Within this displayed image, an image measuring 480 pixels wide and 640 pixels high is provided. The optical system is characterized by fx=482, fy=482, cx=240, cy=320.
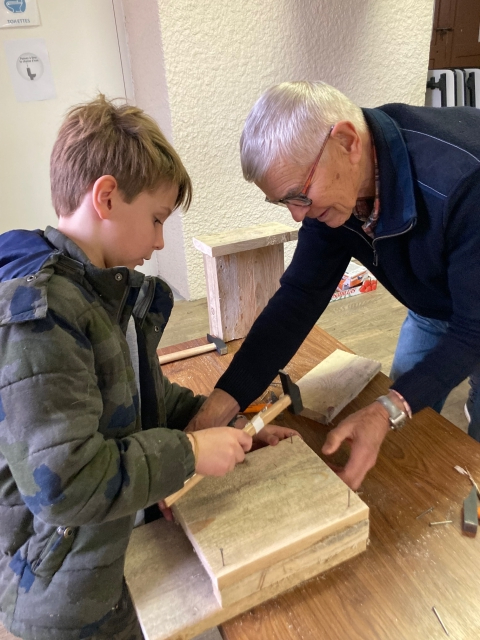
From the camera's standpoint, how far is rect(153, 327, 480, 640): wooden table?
0.68 m

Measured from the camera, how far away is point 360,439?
954mm

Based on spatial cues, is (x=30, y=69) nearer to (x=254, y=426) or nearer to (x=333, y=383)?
(x=333, y=383)

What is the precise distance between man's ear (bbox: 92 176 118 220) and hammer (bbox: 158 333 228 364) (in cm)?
68

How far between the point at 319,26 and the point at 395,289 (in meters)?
2.20

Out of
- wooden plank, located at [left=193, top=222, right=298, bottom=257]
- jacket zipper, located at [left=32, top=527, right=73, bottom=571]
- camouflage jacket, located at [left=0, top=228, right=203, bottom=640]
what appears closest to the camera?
camouflage jacket, located at [left=0, top=228, right=203, bottom=640]

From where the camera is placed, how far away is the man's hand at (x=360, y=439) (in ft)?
3.00

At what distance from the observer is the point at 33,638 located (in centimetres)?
75

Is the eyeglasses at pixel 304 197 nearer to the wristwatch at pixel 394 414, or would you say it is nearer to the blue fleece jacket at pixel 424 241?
the blue fleece jacket at pixel 424 241

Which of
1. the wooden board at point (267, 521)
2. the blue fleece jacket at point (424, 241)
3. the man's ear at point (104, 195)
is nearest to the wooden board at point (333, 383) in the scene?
the blue fleece jacket at point (424, 241)

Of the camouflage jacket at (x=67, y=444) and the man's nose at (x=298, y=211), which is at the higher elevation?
the man's nose at (x=298, y=211)

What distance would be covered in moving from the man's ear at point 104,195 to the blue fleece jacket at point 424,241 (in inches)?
20.8

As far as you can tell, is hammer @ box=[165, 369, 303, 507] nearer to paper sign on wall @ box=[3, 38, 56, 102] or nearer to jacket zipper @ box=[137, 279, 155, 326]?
jacket zipper @ box=[137, 279, 155, 326]

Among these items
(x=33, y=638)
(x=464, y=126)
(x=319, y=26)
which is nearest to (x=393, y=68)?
(x=319, y=26)

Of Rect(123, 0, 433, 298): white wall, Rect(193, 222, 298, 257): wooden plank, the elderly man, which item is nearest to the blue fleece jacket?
the elderly man
